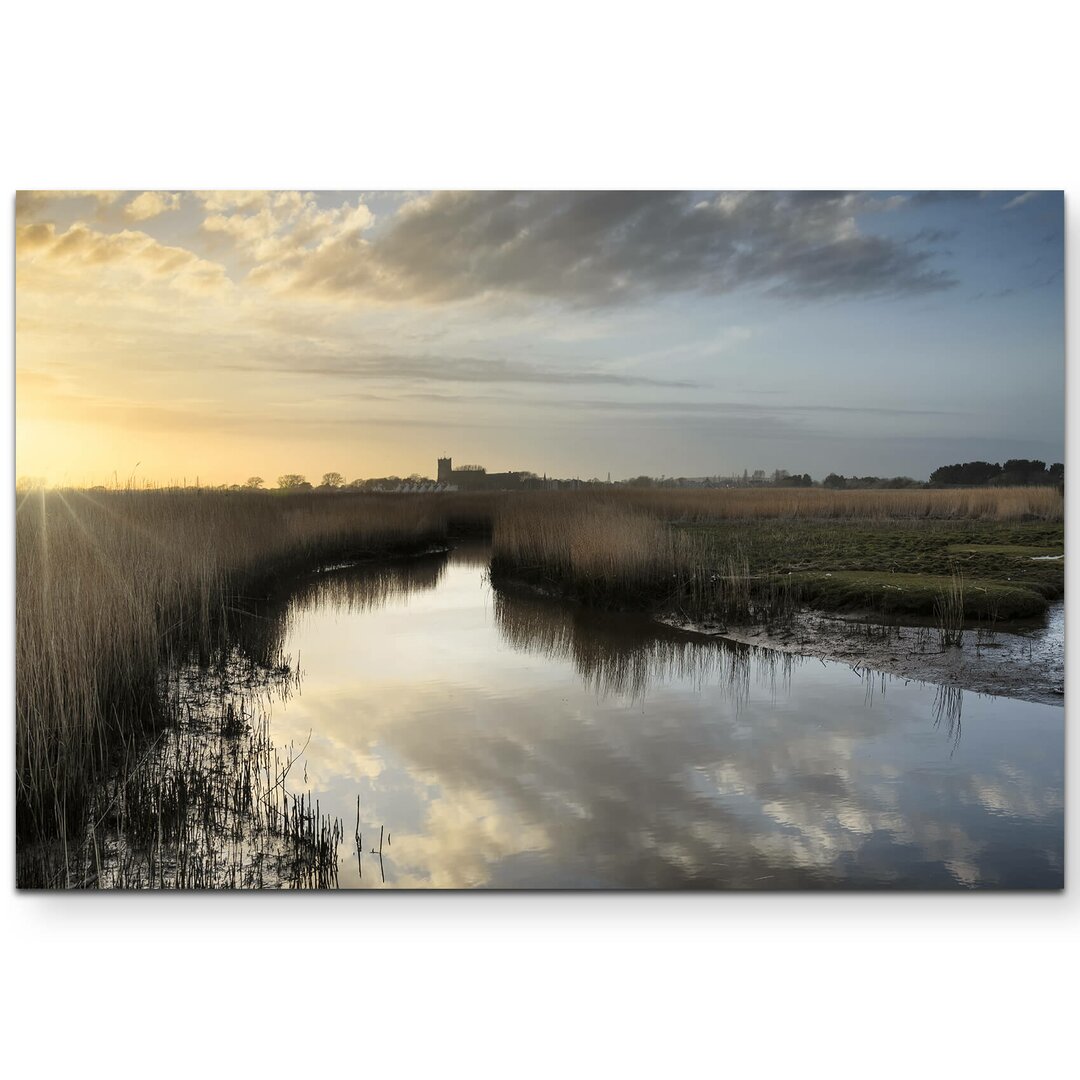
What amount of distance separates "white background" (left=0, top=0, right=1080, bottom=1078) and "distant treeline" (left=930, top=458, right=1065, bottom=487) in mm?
76

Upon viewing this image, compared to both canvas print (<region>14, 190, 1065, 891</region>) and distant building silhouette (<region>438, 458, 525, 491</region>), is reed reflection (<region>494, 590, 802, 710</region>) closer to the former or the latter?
canvas print (<region>14, 190, 1065, 891</region>)

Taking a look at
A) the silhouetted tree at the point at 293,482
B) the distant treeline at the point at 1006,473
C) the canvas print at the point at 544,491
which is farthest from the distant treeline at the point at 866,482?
the silhouetted tree at the point at 293,482

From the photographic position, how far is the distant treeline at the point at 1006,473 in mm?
3094

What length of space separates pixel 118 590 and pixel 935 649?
4035 mm

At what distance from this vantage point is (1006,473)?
3.22 m

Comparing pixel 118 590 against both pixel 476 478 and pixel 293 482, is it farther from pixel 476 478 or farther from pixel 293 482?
pixel 476 478

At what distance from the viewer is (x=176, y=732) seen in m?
3.38

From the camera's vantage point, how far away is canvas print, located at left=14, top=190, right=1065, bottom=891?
2896 mm

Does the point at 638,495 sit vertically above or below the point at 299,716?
above

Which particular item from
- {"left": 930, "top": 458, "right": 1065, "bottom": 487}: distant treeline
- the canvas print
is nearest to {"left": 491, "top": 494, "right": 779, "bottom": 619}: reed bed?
the canvas print
